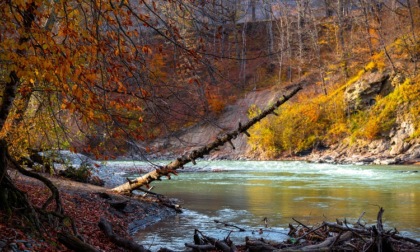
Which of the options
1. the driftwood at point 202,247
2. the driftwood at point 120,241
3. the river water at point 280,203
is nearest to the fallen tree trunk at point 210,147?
the river water at point 280,203

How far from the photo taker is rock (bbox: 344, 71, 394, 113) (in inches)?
1727

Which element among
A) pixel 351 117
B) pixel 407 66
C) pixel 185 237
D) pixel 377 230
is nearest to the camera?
pixel 377 230

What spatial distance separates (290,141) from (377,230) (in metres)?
41.8

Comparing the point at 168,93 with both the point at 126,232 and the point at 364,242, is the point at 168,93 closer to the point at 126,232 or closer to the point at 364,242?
the point at 364,242

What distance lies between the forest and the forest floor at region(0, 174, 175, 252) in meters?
0.06

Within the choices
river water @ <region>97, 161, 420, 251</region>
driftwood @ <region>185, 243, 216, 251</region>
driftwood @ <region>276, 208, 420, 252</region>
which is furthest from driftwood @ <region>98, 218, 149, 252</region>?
driftwood @ <region>276, 208, 420, 252</region>

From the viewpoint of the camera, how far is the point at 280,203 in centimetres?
1608

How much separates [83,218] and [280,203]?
8020mm

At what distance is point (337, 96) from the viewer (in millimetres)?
48688

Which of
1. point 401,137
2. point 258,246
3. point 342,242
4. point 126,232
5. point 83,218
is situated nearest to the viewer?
point 342,242

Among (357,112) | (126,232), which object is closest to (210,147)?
(126,232)

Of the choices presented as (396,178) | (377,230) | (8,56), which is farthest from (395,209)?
(8,56)

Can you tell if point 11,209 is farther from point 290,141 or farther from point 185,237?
point 290,141

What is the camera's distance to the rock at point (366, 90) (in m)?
43.9
